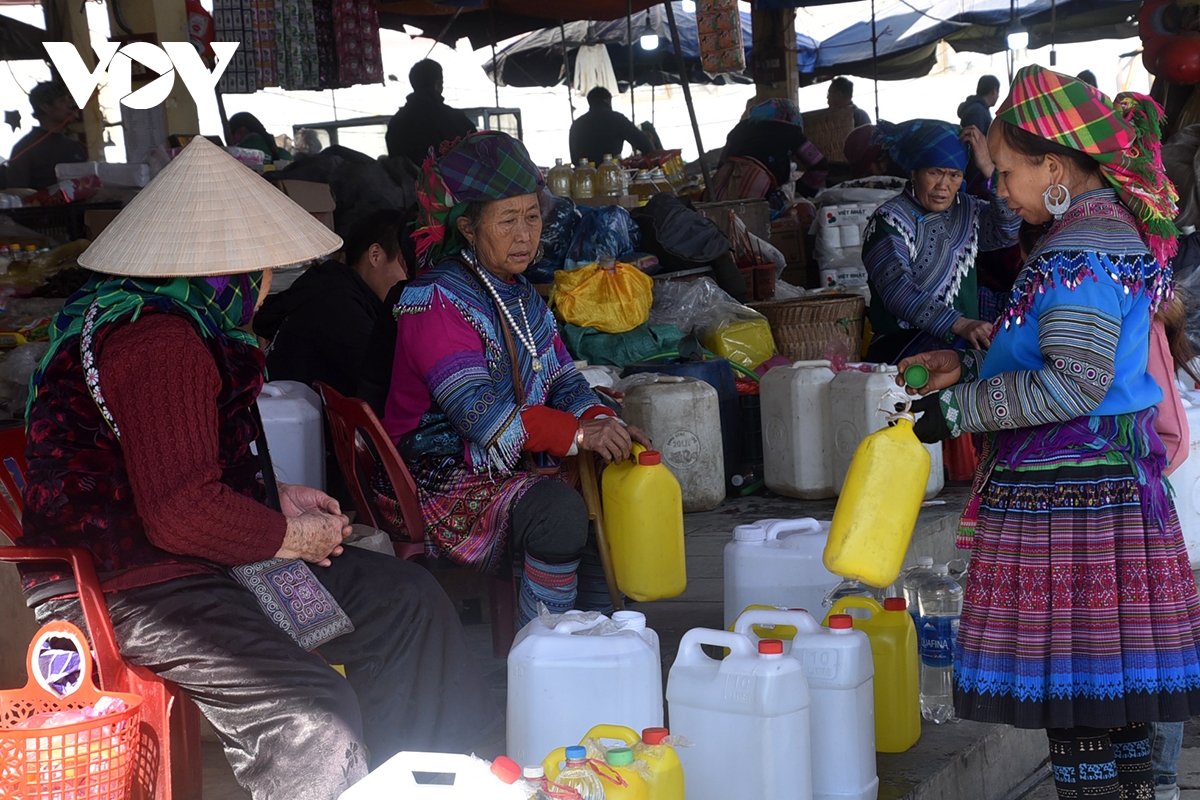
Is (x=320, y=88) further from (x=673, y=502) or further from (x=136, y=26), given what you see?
(x=673, y=502)

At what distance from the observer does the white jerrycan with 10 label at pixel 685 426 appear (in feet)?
15.1

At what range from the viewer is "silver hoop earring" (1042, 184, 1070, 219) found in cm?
229

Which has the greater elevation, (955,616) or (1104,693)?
(1104,693)

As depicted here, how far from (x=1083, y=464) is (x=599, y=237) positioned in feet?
12.0

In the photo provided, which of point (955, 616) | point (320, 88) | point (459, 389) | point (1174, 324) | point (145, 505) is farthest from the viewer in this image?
point (320, 88)

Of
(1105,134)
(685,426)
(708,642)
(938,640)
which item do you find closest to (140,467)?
(708,642)

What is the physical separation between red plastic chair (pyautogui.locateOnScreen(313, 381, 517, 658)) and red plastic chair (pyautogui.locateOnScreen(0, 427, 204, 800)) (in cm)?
84

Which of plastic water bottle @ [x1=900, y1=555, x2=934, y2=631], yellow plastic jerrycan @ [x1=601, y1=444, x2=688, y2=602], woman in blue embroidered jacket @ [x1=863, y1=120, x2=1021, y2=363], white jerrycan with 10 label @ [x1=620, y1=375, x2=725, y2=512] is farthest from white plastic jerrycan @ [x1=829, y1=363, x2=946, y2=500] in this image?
yellow plastic jerrycan @ [x1=601, y1=444, x2=688, y2=602]

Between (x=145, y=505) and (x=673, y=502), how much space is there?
4.46ft

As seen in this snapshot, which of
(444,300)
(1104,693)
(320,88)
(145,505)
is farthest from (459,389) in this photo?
(320,88)

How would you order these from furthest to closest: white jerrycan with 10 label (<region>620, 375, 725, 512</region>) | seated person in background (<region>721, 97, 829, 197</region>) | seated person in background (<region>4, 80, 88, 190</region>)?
1. seated person in background (<region>721, 97, 829, 197</region>)
2. seated person in background (<region>4, 80, 88, 190</region>)
3. white jerrycan with 10 label (<region>620, 375, 725, 512</region>)

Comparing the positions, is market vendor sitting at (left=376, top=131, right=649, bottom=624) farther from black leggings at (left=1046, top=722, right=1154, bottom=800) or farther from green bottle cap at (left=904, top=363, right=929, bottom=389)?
black leggings at (left=1046, top=722, right=1154, bottom=800)

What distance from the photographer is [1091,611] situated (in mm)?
2215

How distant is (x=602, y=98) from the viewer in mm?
9828
